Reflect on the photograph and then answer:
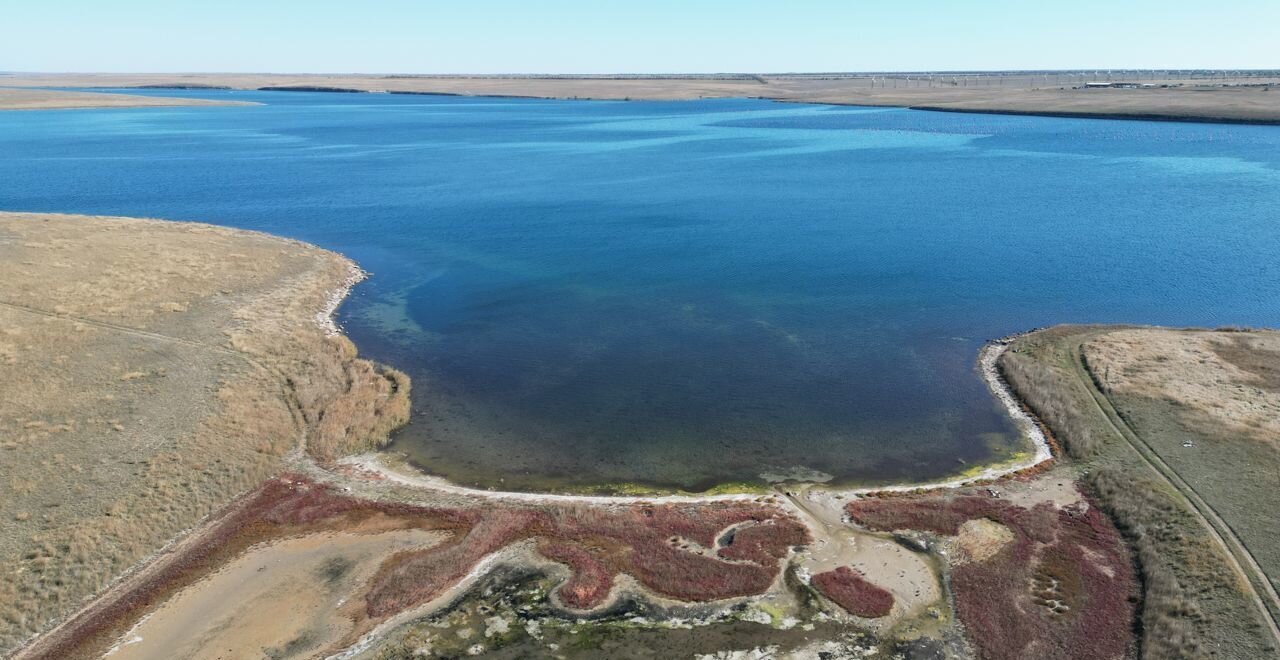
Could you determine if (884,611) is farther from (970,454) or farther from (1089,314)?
(1089,314)

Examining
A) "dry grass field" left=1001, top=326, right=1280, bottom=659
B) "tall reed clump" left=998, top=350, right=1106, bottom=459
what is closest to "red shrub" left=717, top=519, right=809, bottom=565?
"dry grass field" left=1001, top=326, right=1280, bottom=659

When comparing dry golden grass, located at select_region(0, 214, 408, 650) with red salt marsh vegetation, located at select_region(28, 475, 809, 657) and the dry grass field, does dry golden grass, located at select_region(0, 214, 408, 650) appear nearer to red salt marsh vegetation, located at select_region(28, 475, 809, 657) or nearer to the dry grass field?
red salt marsh vegetation, located at select_region(28, 475, 809, 657)

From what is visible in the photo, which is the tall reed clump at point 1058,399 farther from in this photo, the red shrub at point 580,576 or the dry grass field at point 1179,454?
the red shrub at point 580,576

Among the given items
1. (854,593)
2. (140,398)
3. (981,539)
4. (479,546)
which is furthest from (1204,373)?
(140,398)

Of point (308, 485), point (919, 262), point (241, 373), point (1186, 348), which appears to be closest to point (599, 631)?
A: point (308, 485)

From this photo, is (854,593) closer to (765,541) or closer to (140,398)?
(765,541)

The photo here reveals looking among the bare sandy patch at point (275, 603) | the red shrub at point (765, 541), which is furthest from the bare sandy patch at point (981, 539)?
the bare sandy patch at point (275, 603)
